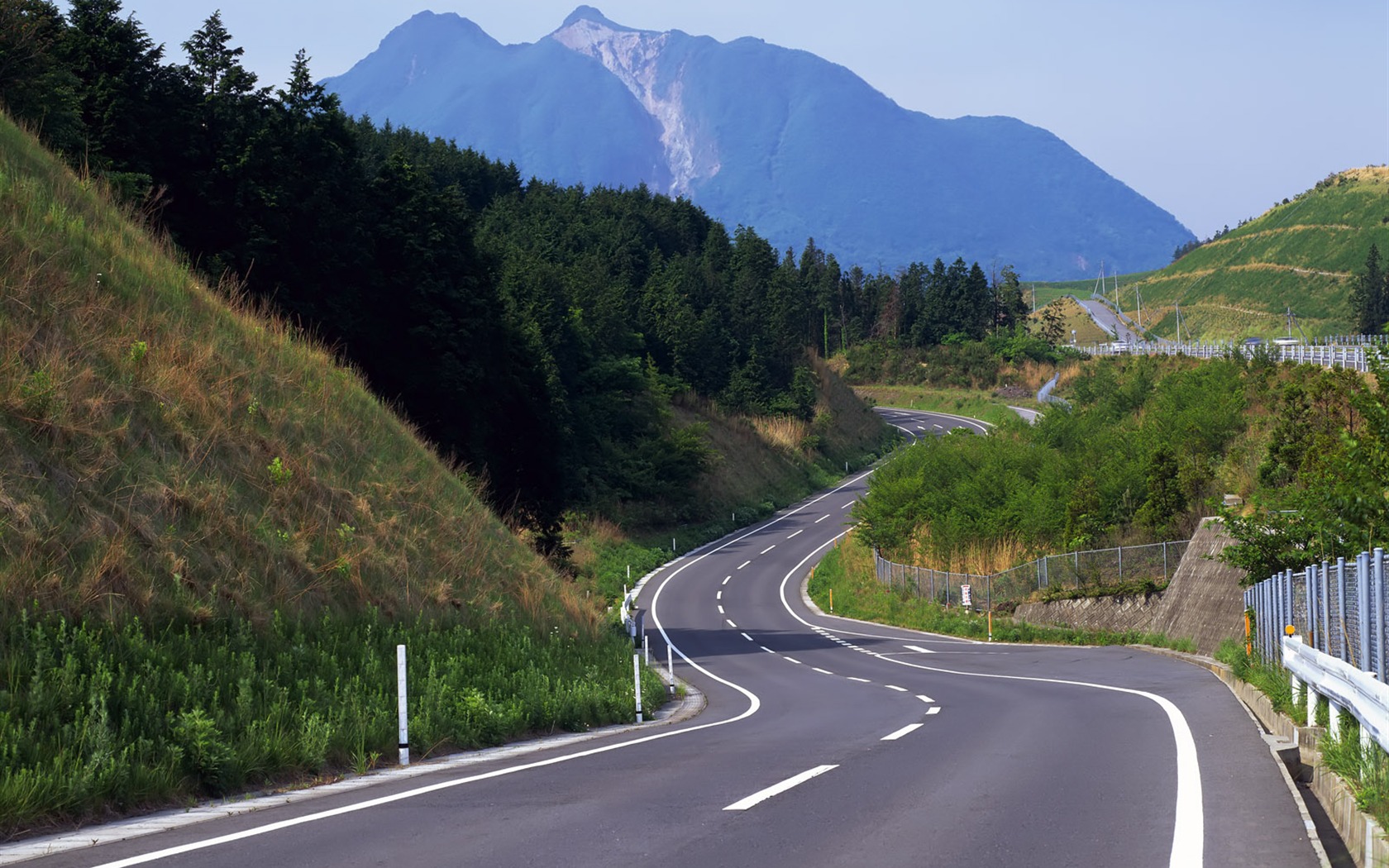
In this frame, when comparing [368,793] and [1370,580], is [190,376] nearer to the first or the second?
[368,793]

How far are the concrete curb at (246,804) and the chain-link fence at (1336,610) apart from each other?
7.57m

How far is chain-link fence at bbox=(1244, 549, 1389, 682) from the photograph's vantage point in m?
9.05

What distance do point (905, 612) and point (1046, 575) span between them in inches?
378

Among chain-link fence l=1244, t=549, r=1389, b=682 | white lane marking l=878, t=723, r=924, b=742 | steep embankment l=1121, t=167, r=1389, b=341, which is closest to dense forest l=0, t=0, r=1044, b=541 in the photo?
white lane marking l=878, t=723, r=924, b=742

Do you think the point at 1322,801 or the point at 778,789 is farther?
the point at 778,789

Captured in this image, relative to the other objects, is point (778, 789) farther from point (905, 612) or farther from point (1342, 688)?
point (905, 612)

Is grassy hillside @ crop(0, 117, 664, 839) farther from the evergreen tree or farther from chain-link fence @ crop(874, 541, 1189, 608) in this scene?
the evergreen tree

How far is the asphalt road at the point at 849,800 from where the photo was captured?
24.0 feet

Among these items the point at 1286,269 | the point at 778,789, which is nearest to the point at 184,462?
the point at 778,789

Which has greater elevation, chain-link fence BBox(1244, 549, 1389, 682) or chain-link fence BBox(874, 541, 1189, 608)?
chain-link fence BBox(1244, 549, 1389, 682)

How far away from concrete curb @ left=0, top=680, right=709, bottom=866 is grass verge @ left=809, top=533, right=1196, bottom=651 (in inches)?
829

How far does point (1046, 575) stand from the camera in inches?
1582

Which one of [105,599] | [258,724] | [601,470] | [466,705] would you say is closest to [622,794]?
[258,724]

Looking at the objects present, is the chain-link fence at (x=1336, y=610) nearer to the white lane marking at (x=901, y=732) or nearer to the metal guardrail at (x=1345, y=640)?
the metal guardrail at (x=1345, y=640)
